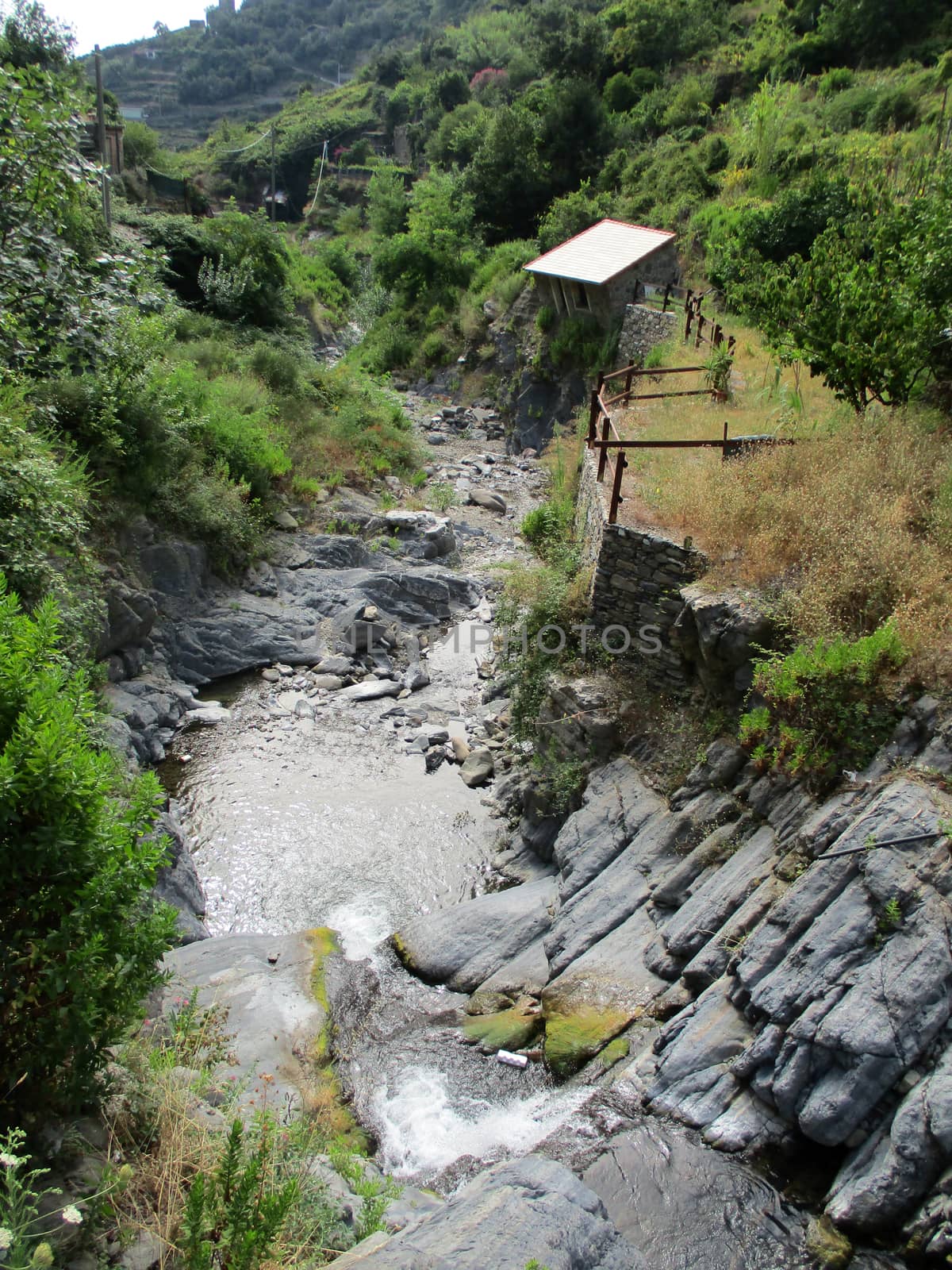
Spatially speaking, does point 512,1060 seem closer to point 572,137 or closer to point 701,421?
point 701,421

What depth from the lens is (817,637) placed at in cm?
716

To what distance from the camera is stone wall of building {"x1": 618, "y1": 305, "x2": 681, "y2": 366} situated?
19484mm

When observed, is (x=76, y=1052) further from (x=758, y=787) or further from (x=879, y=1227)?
(x=758, y=787)

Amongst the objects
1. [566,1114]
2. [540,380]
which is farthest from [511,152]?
[566,1114]

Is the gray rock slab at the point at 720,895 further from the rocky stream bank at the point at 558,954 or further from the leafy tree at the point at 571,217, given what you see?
the leafy tree at the point at 571,217

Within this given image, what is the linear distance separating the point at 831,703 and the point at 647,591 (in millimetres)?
3061

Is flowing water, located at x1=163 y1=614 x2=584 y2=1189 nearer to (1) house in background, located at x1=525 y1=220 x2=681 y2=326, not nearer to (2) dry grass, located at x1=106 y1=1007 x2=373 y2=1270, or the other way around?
(2) dry grass, located at x1=106 y1=1007 x2=373 y2=1270

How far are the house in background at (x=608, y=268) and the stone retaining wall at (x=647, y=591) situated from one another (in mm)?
15087

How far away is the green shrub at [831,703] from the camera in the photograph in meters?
6.38

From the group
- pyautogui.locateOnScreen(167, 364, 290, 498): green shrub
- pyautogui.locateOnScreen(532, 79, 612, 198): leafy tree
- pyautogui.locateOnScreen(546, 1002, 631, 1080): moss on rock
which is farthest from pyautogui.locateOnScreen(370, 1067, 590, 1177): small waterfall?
pyautogui.locateOnScreen(532, 79, 612, 198): leafy tree

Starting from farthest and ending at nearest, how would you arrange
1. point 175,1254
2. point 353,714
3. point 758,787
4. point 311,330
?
1. point 311,330
2. point 353,714
3. point 758,787
4. point 175,1254

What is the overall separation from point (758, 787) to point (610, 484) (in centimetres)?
521

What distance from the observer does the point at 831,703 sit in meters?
6.60

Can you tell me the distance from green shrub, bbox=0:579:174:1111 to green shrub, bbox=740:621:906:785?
16.6ft
